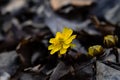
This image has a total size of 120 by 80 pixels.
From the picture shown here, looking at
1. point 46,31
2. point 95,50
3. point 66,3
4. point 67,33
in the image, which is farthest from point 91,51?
point 66,3

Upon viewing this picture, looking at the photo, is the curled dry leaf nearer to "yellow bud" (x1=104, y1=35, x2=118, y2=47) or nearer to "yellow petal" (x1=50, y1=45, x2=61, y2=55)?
"yellow bud" (x1=104, y1=35, x2=118, y2=47)

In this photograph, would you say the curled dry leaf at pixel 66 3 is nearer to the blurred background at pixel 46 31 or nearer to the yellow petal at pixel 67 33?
the blurred background at pixel 46 31

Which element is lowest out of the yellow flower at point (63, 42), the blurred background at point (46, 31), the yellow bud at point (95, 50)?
the yellow bud at point (95, 50)

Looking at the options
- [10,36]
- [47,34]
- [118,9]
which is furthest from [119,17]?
[10,36]

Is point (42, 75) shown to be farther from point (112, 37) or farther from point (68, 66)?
point (112, 37)

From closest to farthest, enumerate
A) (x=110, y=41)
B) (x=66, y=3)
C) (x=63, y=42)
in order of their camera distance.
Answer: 1. (x=63, y=42)
2. (x=110, y=41)
3. (x=66, y=3)

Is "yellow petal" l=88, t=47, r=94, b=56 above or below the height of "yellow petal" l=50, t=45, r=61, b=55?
below

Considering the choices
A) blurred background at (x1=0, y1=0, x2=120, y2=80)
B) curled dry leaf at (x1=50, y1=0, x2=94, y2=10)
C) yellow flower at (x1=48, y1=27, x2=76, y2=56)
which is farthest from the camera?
curled dry leaf at (x1=50, y1=0, x2=94, y2=10)

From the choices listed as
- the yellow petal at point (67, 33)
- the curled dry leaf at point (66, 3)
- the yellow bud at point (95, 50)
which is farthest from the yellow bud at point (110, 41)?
the curled dry leaf at point (66, 3)

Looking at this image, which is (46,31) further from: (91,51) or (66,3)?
(91,51)

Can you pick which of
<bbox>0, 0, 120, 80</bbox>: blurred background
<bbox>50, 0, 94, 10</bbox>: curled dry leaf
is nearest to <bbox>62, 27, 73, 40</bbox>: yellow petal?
<bbox>0, 0, 120, 80</bbox>: blurred background

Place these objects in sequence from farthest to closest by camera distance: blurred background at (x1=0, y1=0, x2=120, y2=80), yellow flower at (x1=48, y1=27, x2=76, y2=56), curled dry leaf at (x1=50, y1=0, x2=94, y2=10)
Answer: curled dry leaf at (x1=50, y1=0, x2=94, y2=10) < blurred background at (x1=0, y1=0, x2=120, y2=80) < yellow flower at (x1=48, y1=27, x2=76, y2=56)
